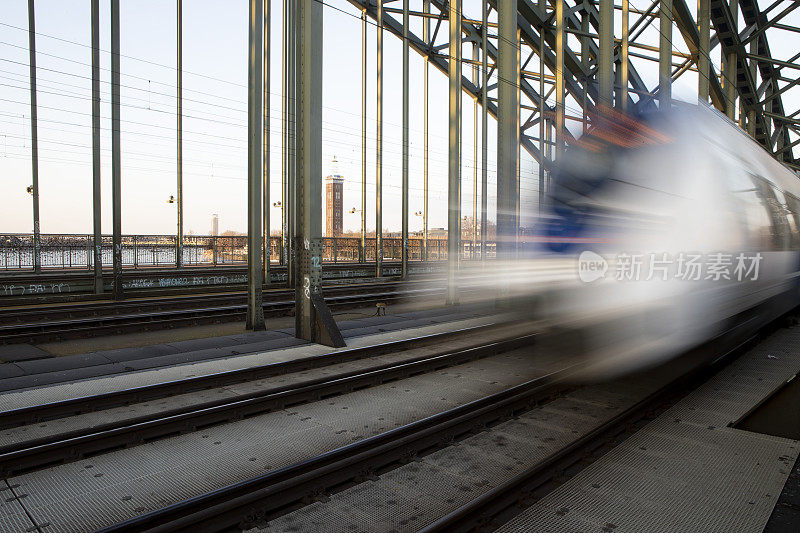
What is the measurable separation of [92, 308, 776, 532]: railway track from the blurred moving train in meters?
0.82

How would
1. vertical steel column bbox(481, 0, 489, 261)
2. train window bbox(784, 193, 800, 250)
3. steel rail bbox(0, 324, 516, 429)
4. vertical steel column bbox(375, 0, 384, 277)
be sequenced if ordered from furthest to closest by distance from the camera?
vertical steel column bbox(375, 0, 384, 277)
vertical steel column bbox(481, 0, 489, 261)
train window bbox(784, 193, 800, 250)
steel rail bbox(0, 324, 516, 429)

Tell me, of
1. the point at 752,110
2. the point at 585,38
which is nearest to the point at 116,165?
the point at 585,38

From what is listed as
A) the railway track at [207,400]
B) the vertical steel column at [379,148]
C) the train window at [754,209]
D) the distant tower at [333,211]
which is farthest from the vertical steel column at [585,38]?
the distant tower at [333,211]

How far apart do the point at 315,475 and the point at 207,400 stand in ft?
Answer: 8.61

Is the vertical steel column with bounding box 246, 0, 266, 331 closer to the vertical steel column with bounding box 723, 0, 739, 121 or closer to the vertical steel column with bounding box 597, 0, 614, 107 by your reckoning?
the vertical steel column with bounding box 597, 0, 614, 107

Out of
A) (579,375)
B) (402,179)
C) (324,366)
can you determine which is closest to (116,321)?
(324,366)

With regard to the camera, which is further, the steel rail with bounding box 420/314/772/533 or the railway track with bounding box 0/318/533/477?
the railway track with bounding box 0/318/533/477

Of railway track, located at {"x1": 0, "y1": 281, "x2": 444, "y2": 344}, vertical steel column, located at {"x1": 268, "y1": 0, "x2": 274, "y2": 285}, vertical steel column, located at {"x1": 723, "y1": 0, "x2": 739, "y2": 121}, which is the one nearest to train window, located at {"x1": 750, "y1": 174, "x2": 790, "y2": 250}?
railway track, located at {"x1": 0, "y1": 281, "x2": 444, "y2": 344}

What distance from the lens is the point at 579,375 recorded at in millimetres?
7164

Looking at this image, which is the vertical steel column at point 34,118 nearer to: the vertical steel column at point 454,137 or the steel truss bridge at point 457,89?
the steel truss bridge at point 457,89

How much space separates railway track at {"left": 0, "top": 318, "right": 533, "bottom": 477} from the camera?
4.71 metres

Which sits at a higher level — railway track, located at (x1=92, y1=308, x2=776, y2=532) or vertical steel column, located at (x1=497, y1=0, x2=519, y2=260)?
vertical steel column, located at (x1=497, y1=0, x2=519, y2=260)

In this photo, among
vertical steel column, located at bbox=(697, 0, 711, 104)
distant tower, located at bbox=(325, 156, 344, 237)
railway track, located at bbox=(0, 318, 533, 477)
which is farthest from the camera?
distant tower, located at bbox=(325, 156, 344, 237)

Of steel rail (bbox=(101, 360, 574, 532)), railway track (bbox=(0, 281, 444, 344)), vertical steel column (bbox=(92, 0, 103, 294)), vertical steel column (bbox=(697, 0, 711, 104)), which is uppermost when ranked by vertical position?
vertical steel column (bbox=(697, 0, 711, 104))
